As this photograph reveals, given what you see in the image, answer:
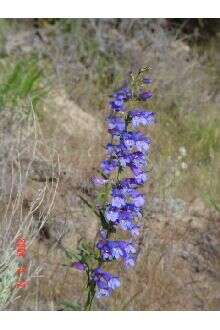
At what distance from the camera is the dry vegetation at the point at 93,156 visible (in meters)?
4.36

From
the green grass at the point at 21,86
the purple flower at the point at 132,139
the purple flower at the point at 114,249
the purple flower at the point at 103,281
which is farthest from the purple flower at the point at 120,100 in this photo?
the green grass at the point at 21,86

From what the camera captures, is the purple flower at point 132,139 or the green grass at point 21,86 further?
the green grass at point 21,86

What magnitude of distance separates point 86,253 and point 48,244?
54.3 inches

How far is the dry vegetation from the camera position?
4.36 meters

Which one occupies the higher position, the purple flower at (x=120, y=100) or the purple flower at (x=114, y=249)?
the purple flower at (x=120, y=100)

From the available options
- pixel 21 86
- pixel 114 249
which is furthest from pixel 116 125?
pixel 21 86

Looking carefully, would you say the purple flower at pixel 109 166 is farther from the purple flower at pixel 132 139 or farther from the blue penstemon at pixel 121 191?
the purple flower at pixel 132 139

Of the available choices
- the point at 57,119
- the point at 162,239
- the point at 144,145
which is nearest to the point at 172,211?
the point at 162,239

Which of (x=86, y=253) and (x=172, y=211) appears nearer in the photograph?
(x=86, y=253)

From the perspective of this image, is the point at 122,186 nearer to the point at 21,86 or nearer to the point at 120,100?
the point at 120,100

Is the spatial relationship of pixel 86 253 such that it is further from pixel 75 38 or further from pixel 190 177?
pixel 75 38

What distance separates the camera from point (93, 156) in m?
5.59
